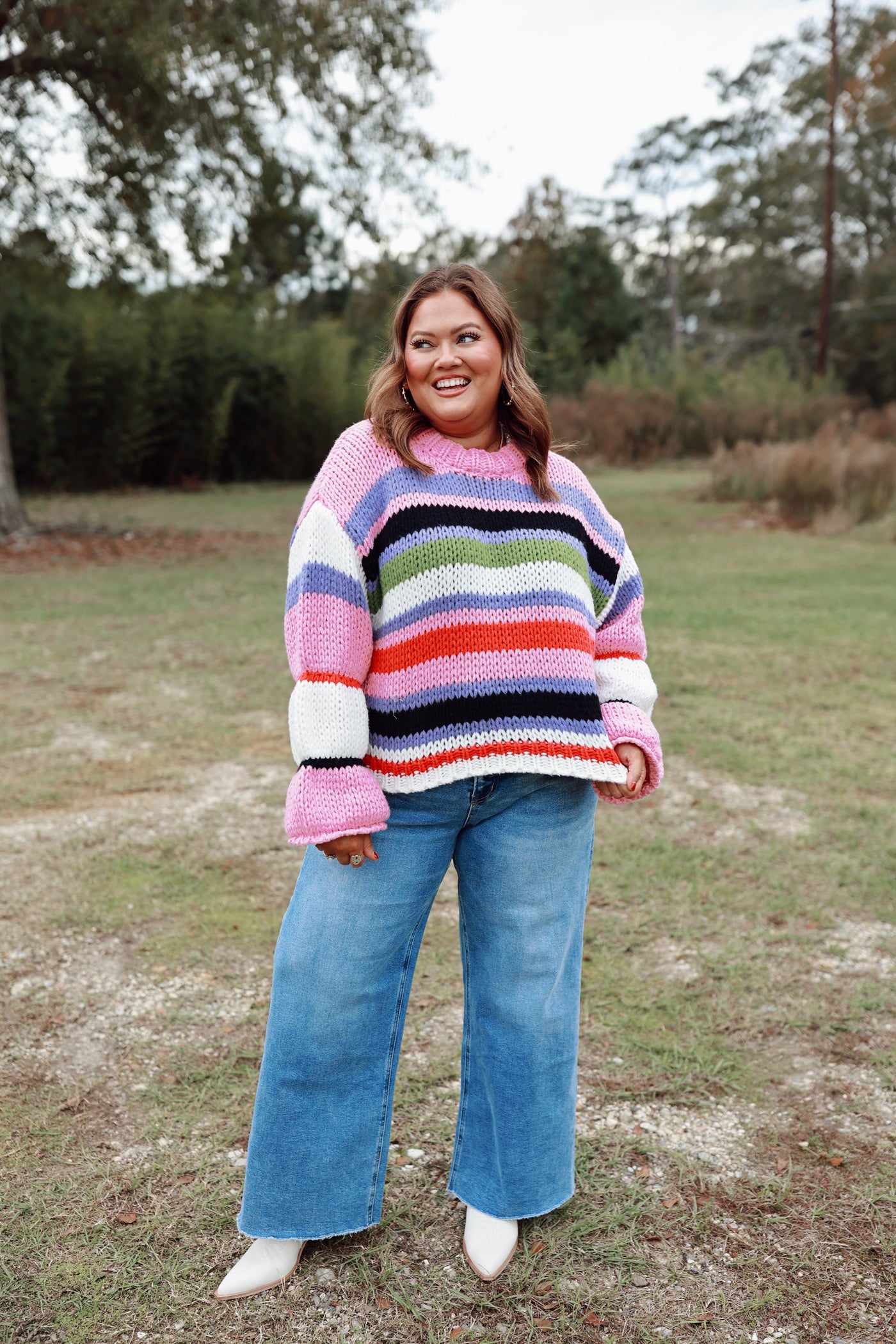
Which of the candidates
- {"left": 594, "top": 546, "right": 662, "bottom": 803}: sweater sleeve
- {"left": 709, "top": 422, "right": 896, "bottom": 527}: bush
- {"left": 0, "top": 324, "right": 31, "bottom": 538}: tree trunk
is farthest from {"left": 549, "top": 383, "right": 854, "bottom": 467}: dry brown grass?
{"left": 594, "top": 546, "right": 662, "bottom": 803}: sweater sleeve

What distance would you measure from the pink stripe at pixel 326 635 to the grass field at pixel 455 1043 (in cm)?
103

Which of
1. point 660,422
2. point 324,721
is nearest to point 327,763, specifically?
point 324,721

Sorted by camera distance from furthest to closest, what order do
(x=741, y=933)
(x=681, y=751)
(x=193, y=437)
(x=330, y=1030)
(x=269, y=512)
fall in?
1. (x=193, y=437)
2. (x=269, y=512)
3. (x=681, y=751)
4. (x=741, y=933)
5. (x=330, y=1030)

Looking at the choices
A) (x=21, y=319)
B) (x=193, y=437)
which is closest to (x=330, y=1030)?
(x=21, y=319)

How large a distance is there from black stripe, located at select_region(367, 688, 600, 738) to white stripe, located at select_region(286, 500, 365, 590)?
20 centimetres

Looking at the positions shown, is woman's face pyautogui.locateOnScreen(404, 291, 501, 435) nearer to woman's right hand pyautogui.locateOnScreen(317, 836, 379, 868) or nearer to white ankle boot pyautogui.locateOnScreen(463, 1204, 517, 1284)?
woman's right hand pyautogui.locateOnScreen(317, 836, 379, 868)

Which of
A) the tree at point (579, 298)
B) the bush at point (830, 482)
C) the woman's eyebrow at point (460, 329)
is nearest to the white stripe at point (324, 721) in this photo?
the woman's eyebrow at point (460, 329)

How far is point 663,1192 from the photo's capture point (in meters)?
2.02

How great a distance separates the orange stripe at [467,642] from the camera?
1.61 m

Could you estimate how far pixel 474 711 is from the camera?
162 cm

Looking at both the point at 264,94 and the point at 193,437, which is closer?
the point at 264,94

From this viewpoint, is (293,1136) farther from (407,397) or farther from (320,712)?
(407,397)

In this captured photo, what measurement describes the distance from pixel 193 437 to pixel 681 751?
47.4ft

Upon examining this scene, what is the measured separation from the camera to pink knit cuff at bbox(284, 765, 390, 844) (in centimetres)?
154
